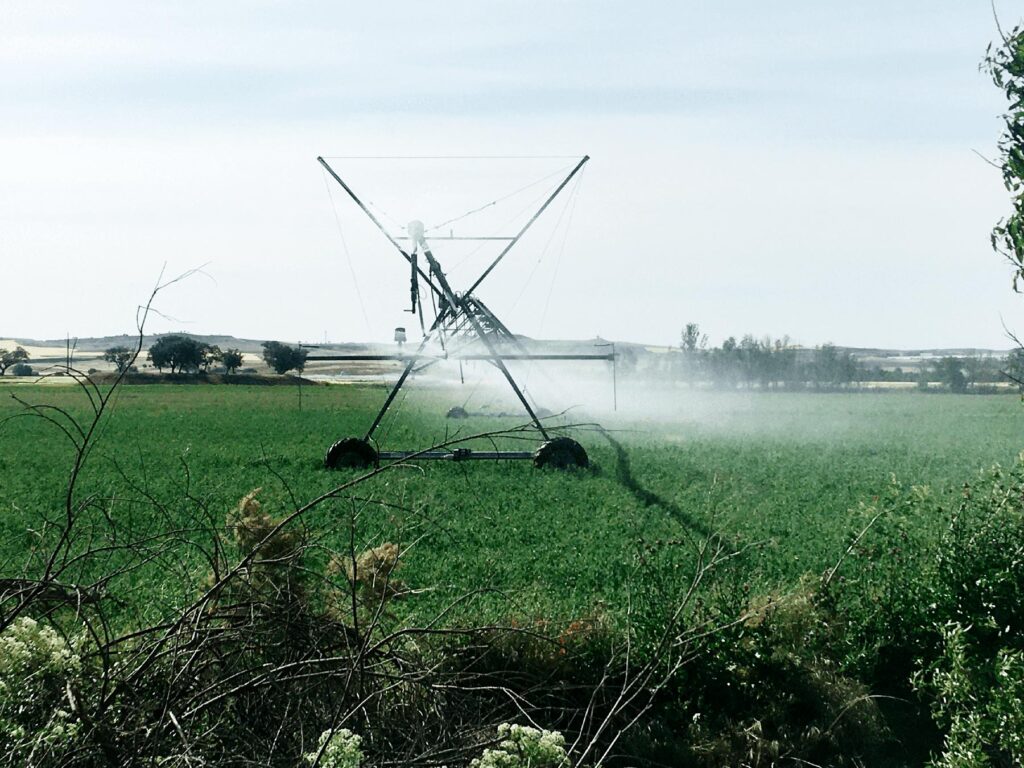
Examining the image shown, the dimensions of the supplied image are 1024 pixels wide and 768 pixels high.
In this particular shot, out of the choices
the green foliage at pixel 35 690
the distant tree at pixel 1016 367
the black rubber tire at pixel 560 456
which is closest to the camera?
the green foliage at pixel 35 690

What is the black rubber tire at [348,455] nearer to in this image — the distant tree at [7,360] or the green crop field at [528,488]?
the green crop field at [528,488]

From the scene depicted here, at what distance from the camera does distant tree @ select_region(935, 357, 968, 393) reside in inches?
3991

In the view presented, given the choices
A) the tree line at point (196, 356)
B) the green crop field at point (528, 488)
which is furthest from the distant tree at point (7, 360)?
the tree line at point (196, 356)

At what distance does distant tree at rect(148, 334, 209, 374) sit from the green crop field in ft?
112

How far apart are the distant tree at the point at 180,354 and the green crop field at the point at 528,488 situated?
34.3 m

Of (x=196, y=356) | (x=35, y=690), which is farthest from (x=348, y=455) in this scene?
(x=196, y=356)

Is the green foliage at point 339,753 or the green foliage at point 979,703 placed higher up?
the green foliage at point 339,753

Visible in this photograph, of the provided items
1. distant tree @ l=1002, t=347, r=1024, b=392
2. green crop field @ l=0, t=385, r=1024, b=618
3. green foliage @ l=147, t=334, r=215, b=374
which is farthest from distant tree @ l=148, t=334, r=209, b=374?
distant tree @ l=1002, t=347, r=1024, b=392

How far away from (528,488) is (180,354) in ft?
245

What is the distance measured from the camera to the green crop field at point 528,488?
35.2 ft

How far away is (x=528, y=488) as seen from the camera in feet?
66.1

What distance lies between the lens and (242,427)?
1558 inches

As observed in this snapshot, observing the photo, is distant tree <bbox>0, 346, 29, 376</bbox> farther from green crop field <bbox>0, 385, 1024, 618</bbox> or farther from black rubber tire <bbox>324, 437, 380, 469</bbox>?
black rubber tire <bbox>324, 437, 380, 469</bbox>

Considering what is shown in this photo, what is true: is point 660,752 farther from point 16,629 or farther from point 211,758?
point 16,629
